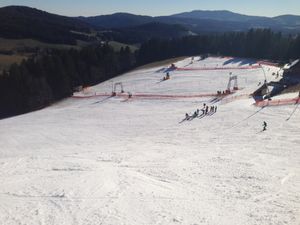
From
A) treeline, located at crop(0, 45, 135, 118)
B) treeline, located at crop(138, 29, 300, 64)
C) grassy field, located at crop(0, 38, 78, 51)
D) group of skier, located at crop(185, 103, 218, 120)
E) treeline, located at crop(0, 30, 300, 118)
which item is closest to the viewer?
group of skier, located at crop(185, 103, 218, 120)

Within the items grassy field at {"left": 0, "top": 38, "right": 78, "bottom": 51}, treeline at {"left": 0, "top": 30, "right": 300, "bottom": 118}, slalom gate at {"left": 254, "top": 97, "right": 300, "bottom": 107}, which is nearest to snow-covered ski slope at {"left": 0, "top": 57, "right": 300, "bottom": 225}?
slalom gate at {"left": 254, "top": 97, "right": 300, "bottom": 107}

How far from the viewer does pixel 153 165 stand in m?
27.0

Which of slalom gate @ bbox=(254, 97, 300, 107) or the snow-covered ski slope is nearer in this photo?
the snow-covered ski slope

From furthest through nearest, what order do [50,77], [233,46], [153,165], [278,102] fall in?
[233,46] → [50,77] → [278,102] → [153,165]

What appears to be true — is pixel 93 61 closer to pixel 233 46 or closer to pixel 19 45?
pixel 233 46

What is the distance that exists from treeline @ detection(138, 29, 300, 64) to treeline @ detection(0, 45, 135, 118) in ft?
58.9

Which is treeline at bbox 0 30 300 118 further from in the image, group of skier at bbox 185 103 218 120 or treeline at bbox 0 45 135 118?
group of skier at bbox 185 103 218 120

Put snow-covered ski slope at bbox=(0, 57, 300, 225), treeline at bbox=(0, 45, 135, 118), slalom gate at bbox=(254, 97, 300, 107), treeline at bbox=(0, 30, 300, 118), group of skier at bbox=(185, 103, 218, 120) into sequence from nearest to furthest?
snow-covered ski slope at bbox=(0, 57, 300, 225) → slalom gate at bbox=(254, 97, 300, 107) → group of skier at bbox=(185, 103, 218, 120) → treeline at bbox=(0, 45, 135, 118) → treeline at bbox=(0, 30, 300, 118)

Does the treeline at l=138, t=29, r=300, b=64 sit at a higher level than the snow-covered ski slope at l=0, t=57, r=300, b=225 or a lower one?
higher

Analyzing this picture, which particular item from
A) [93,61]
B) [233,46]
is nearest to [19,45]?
[93,61]

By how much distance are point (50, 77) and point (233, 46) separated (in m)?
54.1

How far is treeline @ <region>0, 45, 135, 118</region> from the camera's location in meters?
71.9

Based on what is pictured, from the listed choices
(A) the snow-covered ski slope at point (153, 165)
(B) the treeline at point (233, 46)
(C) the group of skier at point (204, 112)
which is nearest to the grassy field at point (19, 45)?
(B) the treeline at point (233, 46)

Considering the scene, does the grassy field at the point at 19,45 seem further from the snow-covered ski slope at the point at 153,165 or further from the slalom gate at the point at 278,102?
the slalom gate at the point at 278,102
